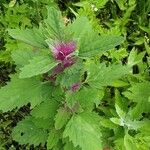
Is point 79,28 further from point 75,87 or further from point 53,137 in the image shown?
point 53,137

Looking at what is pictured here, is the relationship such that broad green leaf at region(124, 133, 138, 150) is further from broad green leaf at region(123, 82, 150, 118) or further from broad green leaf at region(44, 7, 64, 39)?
broad green leaf at region(44, 7, 64, 39)

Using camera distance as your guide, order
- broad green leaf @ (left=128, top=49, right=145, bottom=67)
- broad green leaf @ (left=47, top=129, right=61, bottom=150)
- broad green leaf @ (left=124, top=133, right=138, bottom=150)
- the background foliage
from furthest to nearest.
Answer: broad green leaf @ (left=128, top=49, right=145, bottom=67), broad green leaf @ (left=124, top=133, right=138, bottom=150), broad green leaf @ (left=47, top=129, right=61, bottom=150), the background foliage

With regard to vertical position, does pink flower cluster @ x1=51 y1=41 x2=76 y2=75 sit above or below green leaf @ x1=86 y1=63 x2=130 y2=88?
above

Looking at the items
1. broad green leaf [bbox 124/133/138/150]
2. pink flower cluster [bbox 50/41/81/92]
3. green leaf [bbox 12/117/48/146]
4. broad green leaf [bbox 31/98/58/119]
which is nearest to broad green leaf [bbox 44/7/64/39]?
pink flower cluster [bbox 50/41/81/92]

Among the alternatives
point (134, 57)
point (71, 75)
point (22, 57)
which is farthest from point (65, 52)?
point (134, 57)

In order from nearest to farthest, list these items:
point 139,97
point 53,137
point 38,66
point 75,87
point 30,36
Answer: point 38,66 → point 30,36 → point 75,87 → point 53,137 → point 139,97

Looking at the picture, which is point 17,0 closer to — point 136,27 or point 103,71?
point 136,27

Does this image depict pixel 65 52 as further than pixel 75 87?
No
